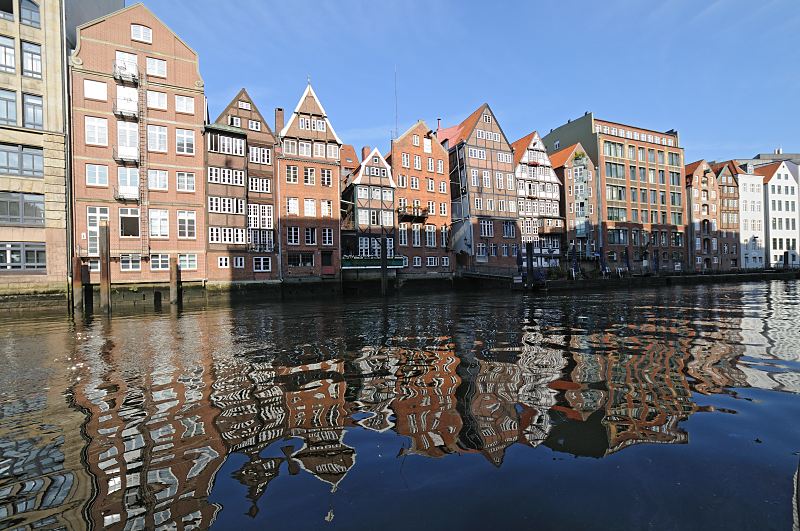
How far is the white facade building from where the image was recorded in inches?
3221

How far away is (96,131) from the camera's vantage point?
1421 inches

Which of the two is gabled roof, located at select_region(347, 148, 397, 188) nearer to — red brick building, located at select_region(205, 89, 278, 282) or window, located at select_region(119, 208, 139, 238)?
red brick building, located at select_region(205, 89, 278, 282)

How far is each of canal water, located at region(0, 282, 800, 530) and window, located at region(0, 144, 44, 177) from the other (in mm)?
31992

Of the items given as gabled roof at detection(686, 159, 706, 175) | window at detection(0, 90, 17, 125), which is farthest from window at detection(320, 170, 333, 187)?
gabled roof at detection(686, 159, 706, 175)

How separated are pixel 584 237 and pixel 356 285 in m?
39.2

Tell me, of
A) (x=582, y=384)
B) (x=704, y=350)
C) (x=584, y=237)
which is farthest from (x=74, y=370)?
(x=584, y=237)

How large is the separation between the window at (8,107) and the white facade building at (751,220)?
10820 centimetres

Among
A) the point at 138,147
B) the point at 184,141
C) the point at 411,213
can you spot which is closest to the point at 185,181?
the point at 184,141

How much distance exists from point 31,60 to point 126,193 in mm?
11909

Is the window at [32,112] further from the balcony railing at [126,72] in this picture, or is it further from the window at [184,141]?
the window at [184,141]

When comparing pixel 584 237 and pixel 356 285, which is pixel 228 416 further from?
pixel 584 237

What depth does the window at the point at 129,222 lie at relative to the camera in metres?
36.6

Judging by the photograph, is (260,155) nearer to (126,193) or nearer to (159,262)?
(126,193)

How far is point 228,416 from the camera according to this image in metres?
5.66
